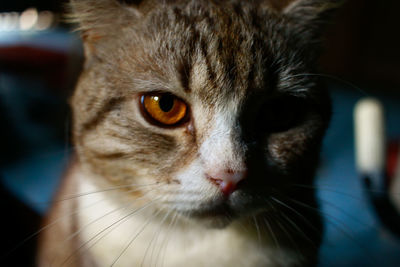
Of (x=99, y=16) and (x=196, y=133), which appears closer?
(x=196, y=133)

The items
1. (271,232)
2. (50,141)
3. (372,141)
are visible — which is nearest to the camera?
(271,232)

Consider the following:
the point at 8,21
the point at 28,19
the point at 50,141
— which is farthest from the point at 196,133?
the point at 28,19

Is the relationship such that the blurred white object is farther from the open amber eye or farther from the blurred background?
the open amber eye

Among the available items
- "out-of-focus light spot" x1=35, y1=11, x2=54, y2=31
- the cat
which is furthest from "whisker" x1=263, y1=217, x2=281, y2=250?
"out-of-focus light spot" x1=35, y1=11, x2=54, y2=31

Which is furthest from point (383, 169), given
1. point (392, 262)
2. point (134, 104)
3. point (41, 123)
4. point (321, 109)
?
point (41, 123)

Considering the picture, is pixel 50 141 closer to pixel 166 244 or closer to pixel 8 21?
pixel 8 21

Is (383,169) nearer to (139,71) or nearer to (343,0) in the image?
(343,0)

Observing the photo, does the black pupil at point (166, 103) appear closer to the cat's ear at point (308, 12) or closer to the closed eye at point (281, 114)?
the closed eye at point (281, 114)

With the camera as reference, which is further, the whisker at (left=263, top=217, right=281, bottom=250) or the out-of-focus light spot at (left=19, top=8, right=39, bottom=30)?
the out-of-focus light spot at (left=19, top=8, right=39, bottom=30)
